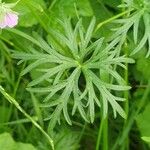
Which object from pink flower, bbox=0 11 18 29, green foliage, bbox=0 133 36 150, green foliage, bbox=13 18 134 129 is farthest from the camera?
green foliage, bbox=0 133 36 150

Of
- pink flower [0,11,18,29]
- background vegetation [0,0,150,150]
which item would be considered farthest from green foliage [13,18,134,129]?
pink flower [0,11,18,29]

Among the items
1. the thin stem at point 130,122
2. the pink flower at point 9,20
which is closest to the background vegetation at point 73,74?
the thin stem at point 130,122

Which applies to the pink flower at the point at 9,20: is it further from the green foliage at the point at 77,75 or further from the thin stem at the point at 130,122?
the thin stem at the point at 130,122

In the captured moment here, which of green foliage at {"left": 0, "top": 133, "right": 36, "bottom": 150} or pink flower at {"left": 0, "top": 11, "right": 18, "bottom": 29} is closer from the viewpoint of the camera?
pink flower at {"left": 0, "top": 11, "right": 18, "bottom": 29}

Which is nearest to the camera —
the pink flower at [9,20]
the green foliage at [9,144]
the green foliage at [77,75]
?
the pink flower at [9,20]

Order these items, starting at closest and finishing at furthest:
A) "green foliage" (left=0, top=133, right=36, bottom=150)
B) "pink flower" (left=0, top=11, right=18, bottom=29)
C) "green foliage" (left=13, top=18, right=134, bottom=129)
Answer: "pink flower" (left=0, top=11, right=18, bottom=29) → "green foliage" (left=13, top=18, right=134, bottom=129) → "green foliage" (left=0, top=133, right=36, bottom=150)

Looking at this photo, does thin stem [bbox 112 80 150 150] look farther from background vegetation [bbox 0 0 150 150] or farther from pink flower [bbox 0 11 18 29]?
pink flower [bbox 0 11 18 29]

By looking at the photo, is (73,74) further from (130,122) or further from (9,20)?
(130,122)

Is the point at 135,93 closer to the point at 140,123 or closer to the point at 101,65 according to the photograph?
the point at 140,123

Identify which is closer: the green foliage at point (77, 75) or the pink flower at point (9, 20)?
the pink flower at point (9, 20)

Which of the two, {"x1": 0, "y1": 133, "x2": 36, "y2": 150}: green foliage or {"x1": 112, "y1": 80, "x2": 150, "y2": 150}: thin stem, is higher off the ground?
{"x1": 0, "y1": 133, "x2": 36, "y2": 150}: green foliage

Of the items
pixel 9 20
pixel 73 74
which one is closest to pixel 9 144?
pixel 73 74

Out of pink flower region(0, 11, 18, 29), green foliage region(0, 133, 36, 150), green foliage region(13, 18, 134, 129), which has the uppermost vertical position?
pink flower region(0, 11, 18, 29)
